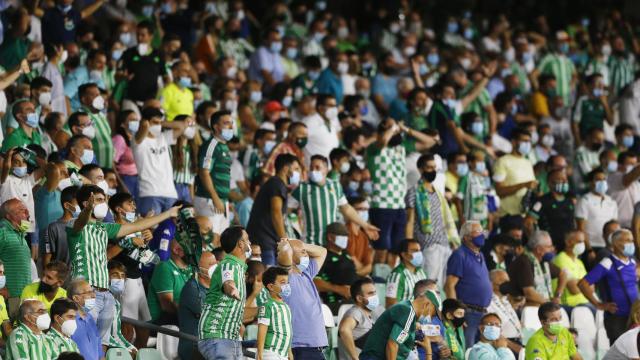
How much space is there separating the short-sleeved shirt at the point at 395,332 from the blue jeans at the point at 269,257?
1.84 meters

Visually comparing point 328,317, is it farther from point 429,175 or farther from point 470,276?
point 429,175

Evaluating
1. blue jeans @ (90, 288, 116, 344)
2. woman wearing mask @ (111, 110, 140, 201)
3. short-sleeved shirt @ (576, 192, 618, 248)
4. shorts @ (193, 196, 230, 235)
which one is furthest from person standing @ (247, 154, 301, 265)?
short-sleeved shirt @ (576, 192, 618, 248)

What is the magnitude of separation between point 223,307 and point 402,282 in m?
3.31

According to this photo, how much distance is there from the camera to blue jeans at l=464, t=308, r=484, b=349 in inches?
550

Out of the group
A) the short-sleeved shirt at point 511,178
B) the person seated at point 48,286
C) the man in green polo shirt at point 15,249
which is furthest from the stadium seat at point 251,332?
the short-sleeved shirt at point 511,178

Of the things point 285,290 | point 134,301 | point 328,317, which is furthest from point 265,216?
point 285,290

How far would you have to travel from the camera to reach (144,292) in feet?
43.0

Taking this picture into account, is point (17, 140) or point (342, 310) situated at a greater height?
point (17, 140)

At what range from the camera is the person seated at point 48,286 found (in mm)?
11578

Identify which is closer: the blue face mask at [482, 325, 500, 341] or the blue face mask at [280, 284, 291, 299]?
the blue face mask at [280, 284, 291, 299]

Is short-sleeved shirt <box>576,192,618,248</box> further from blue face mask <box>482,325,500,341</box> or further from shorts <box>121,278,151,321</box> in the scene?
shorts <box>121,278,151,321</box>

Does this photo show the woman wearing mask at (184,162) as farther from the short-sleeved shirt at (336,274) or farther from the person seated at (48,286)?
the person seated at (48,286)

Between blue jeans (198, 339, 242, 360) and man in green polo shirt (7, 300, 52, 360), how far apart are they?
1.14 m

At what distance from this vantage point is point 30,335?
1059 centimetres
